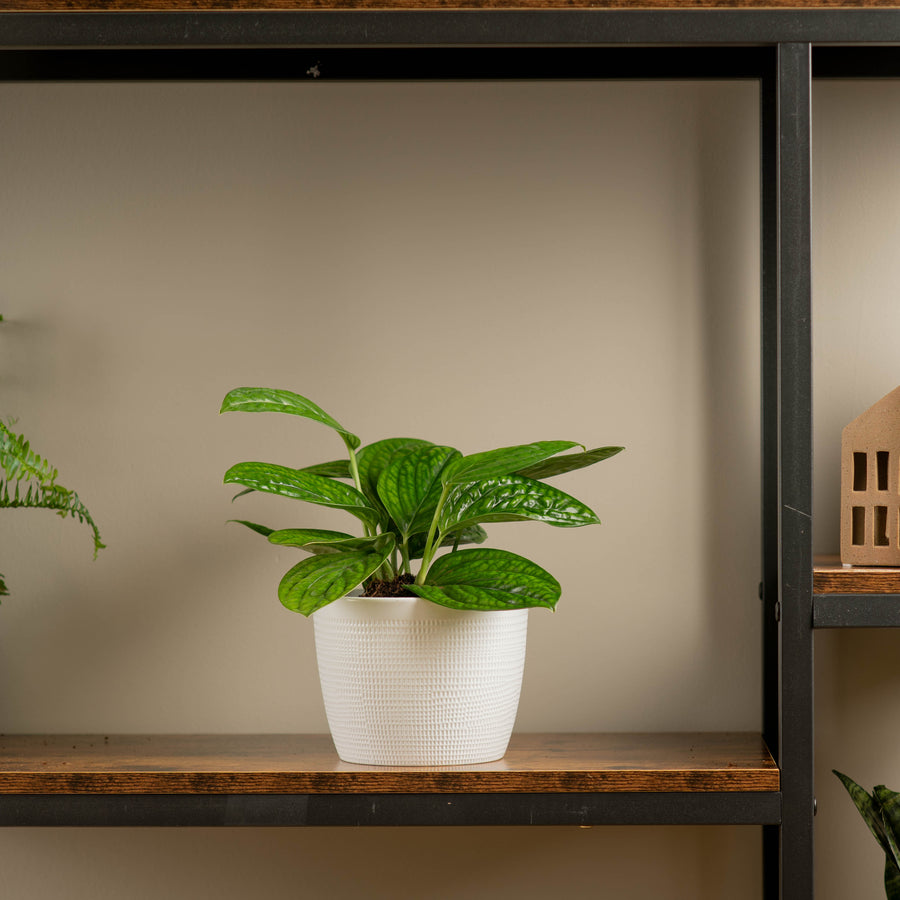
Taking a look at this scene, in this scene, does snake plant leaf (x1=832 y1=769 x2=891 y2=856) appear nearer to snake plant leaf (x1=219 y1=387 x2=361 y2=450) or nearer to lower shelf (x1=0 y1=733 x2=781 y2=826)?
lower shelf (x1=0 y1=733 x2=781 y2=826)

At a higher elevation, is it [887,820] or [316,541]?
[316,541]

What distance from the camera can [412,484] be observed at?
1010mm

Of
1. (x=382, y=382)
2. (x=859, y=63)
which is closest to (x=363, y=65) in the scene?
(x=382, y=382)

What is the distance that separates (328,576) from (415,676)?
146mm

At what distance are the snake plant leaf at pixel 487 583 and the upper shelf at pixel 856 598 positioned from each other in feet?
0.95

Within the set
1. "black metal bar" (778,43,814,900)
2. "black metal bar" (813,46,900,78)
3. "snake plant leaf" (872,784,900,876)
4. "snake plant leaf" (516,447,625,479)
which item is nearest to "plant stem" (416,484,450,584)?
"snake plant leaf" (516,447,625,479)

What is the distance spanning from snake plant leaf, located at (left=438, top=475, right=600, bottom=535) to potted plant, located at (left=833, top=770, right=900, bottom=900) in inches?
18.9

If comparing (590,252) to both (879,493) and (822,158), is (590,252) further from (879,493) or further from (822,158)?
(879,493)

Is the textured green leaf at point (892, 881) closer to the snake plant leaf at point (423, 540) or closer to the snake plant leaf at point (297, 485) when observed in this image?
the snake plant leaf at point (423, 540)

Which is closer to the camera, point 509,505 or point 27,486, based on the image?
point 509,505

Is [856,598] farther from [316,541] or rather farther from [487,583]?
[316,541]

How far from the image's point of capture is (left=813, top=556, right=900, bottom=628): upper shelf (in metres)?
0.99

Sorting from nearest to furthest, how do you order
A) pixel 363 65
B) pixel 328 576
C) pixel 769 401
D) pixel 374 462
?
pixel 328 576 → pixel 374 462 → pixel 769 401 → pixel 363 65

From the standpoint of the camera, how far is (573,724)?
1.28 metres
